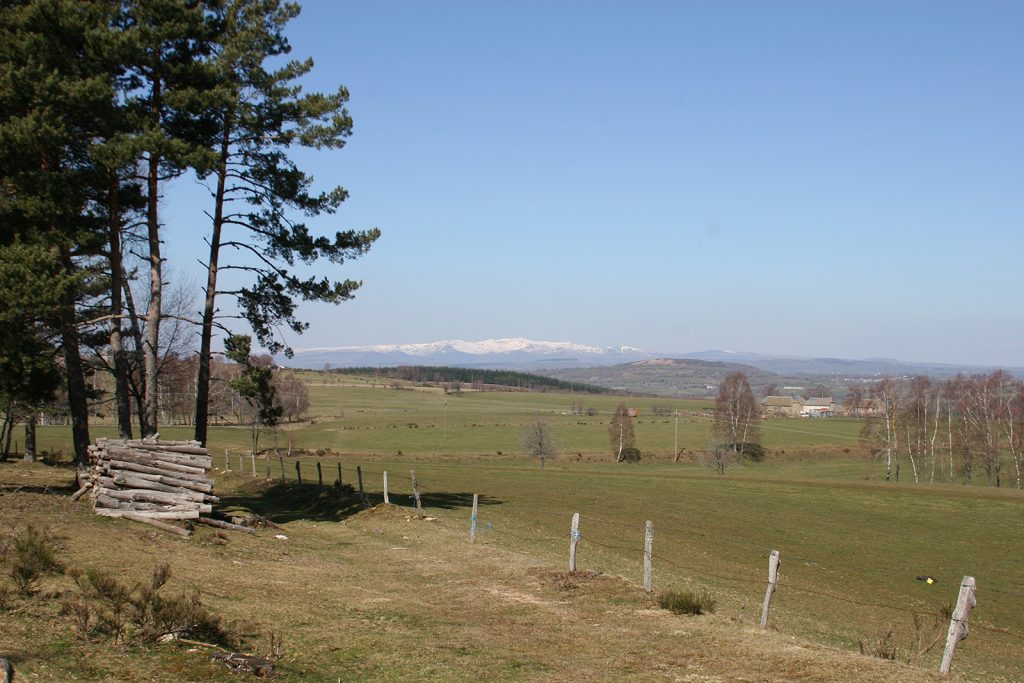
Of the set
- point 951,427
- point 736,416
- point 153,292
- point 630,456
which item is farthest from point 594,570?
point 736,416

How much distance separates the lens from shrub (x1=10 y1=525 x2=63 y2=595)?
10430 millimetres

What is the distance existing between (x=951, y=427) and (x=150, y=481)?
9099 cm

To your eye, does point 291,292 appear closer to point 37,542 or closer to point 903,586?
point 37,542

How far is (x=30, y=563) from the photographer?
35.6ft

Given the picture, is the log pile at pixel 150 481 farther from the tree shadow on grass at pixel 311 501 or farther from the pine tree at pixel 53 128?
the tree shadow on grass at pixel 311 501

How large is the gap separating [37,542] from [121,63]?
14565 millimetres

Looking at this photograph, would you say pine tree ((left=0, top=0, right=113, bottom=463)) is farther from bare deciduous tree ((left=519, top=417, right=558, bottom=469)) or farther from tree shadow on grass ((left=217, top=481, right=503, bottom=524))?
bare deciduous tree ((left=519, top=417, right=558, bottom=469))

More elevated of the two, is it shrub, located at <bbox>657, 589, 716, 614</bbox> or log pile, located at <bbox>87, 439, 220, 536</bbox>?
log pile, located at <bbox>87, 439, 220, 536</bbox>

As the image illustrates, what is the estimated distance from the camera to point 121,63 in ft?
70.2

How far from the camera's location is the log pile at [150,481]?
19.4 metres

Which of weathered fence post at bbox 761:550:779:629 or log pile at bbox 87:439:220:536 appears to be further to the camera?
log pile at bbox 87:439:220:536

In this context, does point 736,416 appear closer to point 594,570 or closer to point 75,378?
point 594,570

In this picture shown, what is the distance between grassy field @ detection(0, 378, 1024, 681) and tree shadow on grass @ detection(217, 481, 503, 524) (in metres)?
0.16

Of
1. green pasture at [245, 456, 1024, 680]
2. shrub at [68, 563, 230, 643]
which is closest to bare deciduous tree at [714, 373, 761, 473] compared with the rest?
green pasture at [245, 456, 1024, 680]
